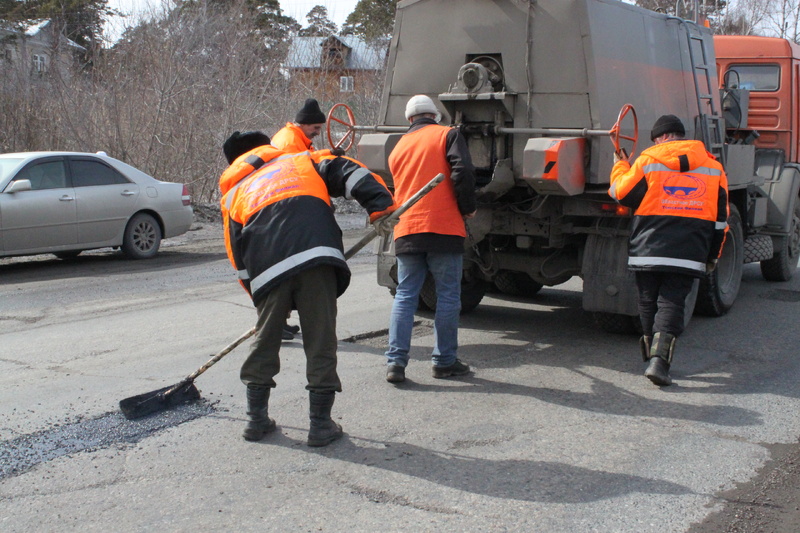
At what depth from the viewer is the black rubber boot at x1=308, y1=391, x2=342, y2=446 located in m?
4.16

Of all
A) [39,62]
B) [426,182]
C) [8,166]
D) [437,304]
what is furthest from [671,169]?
[39,62]

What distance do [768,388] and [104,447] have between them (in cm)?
412

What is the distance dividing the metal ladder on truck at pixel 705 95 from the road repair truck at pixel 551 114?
2 cm

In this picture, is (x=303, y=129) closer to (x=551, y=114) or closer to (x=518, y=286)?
(x=551, y=114)

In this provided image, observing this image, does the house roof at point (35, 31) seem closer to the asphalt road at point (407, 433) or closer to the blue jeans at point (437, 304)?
the asphalt road at point (407, 433)

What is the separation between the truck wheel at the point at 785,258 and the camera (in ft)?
30.7

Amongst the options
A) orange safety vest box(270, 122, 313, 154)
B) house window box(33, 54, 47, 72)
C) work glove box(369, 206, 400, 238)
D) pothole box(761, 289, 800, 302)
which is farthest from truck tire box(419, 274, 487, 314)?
house window box(33, 54, 47, 72)

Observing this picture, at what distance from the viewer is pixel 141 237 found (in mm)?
11055

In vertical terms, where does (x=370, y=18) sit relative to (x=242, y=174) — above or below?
above

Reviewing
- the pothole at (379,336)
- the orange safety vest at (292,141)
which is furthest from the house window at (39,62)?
the pothole at (379,336)

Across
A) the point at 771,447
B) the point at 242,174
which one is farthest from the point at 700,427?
the point at 242,174

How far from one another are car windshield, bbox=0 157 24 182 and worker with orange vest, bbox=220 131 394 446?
6645 millimetres

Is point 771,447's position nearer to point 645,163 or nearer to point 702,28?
point 645,163

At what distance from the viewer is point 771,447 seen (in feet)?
14.0
